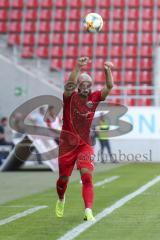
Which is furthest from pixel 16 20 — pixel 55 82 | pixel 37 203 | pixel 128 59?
pixel 37 203

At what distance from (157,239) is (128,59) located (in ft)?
93.8

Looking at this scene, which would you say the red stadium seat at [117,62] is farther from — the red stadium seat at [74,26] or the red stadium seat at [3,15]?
the red stadium seat at [3,15]

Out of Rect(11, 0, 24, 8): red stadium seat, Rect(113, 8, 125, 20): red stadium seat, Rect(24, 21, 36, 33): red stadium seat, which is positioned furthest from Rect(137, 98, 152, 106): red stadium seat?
Rect(11, 0, 24, 8): red stadium seat

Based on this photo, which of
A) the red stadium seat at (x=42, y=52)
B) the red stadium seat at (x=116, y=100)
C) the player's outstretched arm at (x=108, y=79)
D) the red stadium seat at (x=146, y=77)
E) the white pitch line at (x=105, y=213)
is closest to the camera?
the white pitch line at (x=105, y=213)

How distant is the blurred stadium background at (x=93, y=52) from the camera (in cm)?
2762

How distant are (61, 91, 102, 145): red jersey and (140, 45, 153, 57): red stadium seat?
26647 mm

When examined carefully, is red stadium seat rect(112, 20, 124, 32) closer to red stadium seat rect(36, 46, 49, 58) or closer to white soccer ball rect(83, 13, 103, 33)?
red stadium seat rect(36, 46, 49, 58)

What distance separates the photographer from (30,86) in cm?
2847

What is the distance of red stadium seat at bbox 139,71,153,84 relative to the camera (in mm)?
34594

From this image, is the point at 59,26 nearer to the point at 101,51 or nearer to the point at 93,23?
the point at 101,51

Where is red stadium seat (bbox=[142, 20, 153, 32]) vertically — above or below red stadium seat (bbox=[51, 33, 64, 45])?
above

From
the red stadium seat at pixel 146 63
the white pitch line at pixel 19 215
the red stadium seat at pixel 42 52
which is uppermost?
the white pitch line at pixel 19 215

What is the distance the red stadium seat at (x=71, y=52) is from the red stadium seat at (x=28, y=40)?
6.34 ft

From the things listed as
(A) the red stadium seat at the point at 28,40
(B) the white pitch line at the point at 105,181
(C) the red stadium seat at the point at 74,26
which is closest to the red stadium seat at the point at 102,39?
(C) the red stadium seat at the point at 74,26
